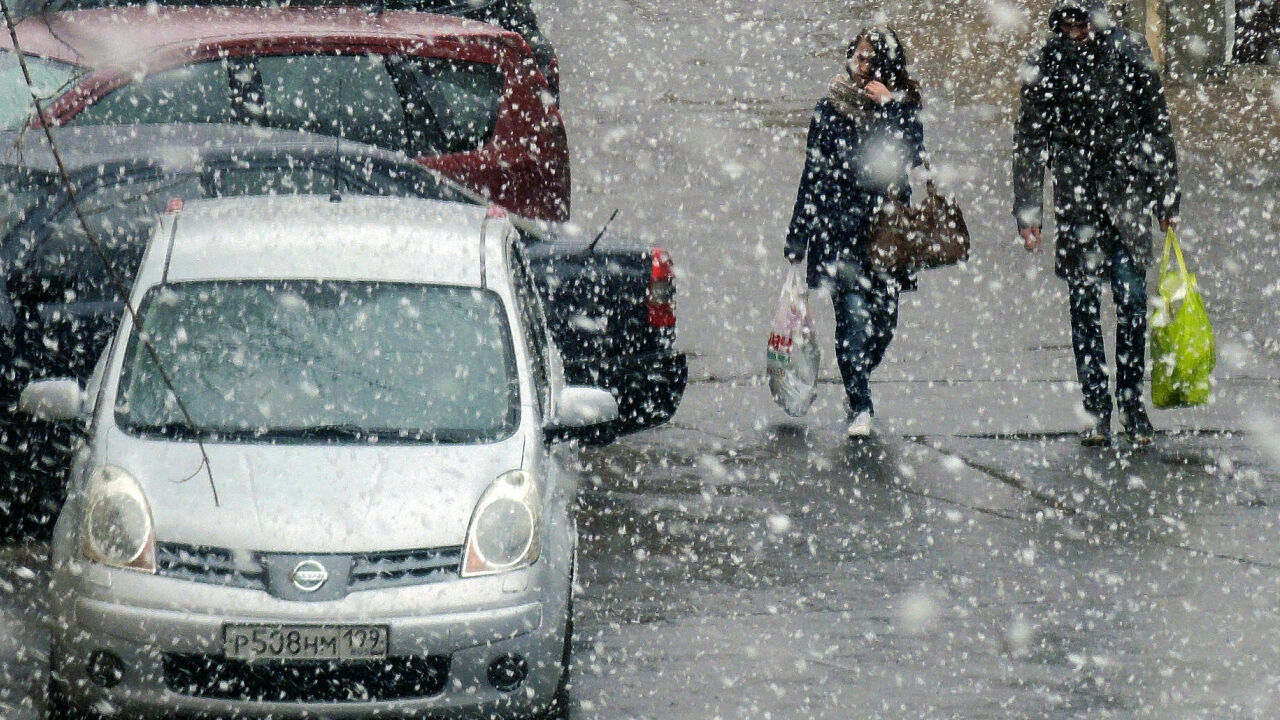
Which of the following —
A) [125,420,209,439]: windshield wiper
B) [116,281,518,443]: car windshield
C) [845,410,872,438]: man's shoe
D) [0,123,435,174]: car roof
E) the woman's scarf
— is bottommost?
[845,410,872,438]: man's shoe

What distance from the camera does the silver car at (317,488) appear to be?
5.03 meters

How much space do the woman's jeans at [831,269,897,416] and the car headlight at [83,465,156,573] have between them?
4.45 meters

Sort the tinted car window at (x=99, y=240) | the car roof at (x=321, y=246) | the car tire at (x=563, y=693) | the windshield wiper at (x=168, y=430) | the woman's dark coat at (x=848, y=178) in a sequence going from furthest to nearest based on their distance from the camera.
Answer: the woman's dark coat at (x=848, y=178) < the tinted car window at (x=99, y=240) < the car roof at (x=321, y=246) < the windshield wiper at (x=168, y=430) < the car tire at (x=563, y=693)

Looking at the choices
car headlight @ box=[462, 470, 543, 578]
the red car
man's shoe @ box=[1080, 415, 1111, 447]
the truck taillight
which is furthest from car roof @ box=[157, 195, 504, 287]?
man's shoe @ box=[1080, 415, 1111, 447]

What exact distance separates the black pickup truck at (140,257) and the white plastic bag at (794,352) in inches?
34.4

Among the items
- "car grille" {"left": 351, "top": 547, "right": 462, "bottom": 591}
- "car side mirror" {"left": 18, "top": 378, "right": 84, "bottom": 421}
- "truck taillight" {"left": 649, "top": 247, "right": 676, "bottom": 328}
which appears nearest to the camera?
"car grille" {"left": 351, "top": 547, "right": 462, "bottom": 591}

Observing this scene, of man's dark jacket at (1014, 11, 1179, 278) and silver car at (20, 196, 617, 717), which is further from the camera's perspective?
man's dark jacket at (1014, 11, 1179, 278)

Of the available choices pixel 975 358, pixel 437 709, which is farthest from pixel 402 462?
pixel 975 358

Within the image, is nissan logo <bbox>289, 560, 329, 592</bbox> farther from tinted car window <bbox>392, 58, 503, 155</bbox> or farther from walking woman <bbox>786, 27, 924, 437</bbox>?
walking woman <bbox>786, 27, 924, 437</bbox>

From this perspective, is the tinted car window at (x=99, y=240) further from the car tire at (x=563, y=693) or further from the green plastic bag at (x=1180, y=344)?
the green plastic bag at (x=1180, y=344)

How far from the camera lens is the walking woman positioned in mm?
8969

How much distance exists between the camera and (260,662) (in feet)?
16.4

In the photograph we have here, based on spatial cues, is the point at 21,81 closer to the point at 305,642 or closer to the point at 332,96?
the point at 332,96

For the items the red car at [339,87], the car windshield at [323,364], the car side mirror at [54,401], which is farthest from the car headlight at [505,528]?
the red car at [339,87]
